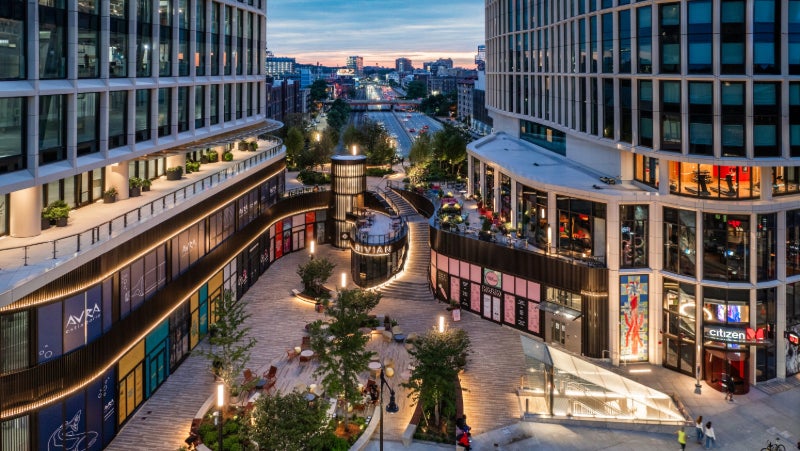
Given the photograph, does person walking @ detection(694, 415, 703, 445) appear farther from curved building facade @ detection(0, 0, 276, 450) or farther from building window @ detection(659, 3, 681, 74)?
curved building facade @ detection(0, 0, 276, 450)

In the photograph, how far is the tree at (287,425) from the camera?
72.7ft

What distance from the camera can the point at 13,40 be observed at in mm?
23281

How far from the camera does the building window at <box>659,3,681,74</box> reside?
3309cm

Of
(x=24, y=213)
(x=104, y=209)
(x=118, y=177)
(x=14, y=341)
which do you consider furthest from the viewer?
(x=118, y=177)

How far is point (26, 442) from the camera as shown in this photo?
2203 cm

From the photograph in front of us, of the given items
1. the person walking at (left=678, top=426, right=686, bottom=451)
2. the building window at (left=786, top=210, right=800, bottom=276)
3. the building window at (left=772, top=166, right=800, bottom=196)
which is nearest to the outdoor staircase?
the person walking at (left=678, top=426, right=686, bottom=451)

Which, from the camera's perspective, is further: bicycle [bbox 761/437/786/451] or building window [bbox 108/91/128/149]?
building window [bbox 108/91/128/149]

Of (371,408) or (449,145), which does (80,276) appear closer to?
(371,408)

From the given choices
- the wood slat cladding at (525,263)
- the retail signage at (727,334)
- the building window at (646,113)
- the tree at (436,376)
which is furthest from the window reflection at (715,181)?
the tree at (436,376)

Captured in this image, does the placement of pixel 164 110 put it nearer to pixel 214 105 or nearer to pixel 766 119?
pixel 214 105

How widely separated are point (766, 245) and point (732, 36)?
1162cm

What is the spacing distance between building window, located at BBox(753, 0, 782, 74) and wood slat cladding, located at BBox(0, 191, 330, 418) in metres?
34.4

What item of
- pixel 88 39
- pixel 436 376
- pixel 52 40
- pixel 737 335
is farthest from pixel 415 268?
pixel 52 40

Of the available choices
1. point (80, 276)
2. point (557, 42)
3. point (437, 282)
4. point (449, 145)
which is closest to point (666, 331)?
point (437, 282)
